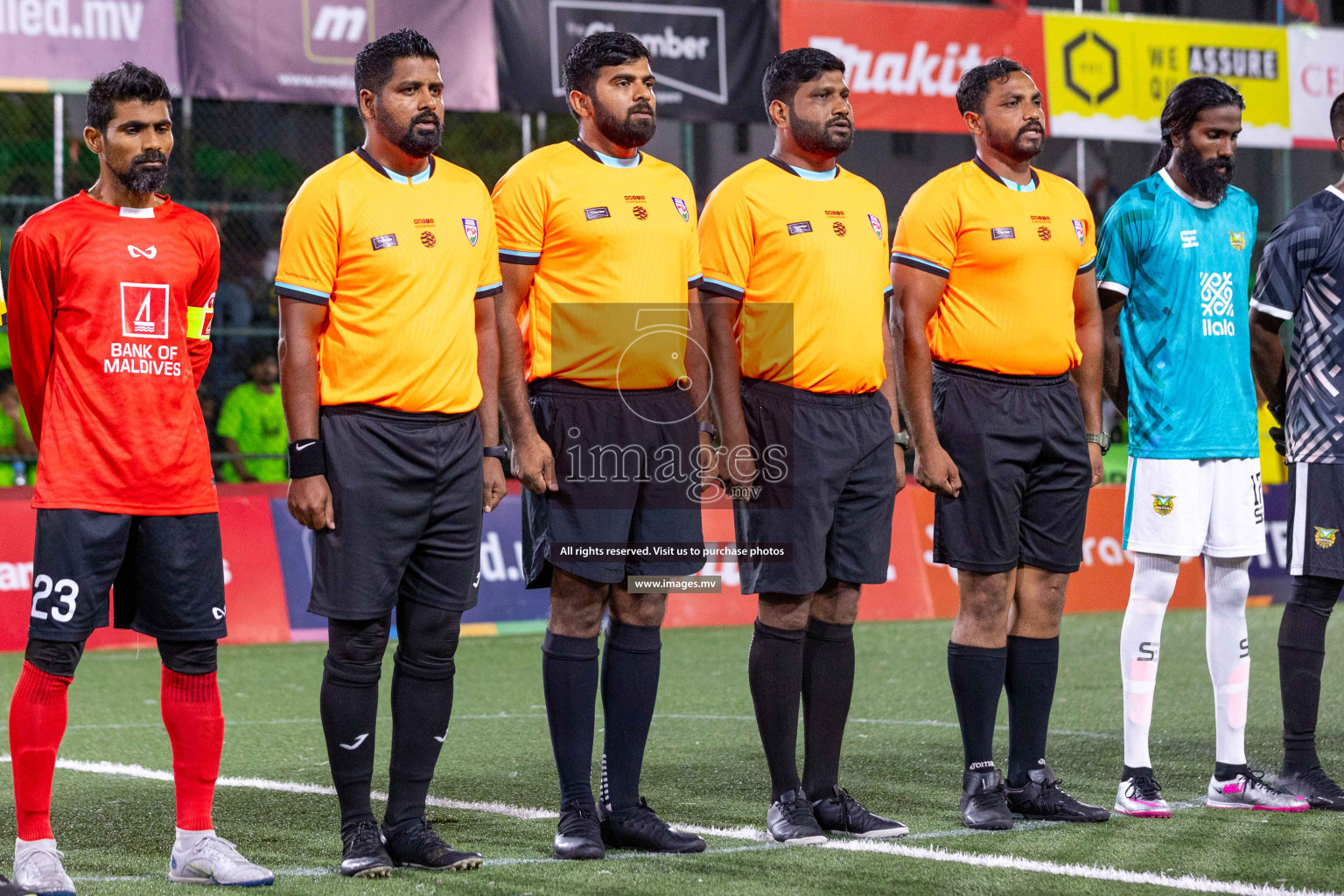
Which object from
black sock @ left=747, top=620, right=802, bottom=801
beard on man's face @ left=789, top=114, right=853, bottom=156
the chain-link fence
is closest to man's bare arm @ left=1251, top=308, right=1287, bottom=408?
beard on man's face @ left=789, top=114, right=853, bottom=156

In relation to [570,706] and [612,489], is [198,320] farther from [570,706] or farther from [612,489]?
[570,706]

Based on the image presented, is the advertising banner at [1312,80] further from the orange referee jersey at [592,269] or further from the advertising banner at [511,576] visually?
the orange referee jersey at [592,269]

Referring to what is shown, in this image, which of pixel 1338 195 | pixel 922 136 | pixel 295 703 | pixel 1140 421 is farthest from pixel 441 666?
pixel 922 136

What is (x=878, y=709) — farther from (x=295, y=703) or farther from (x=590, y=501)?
(x=590, y=501)

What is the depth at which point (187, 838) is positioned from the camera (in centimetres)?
481

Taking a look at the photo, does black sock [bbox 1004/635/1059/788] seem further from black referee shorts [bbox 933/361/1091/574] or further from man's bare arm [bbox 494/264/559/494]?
man's bare arm [bbox 494/264/559/494]

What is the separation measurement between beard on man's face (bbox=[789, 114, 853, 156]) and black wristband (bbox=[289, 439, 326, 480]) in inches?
73.2

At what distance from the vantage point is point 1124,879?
459cm

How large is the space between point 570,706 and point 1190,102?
115 inches

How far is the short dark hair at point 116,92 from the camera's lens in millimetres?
4762

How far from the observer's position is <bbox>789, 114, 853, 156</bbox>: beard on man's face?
17.7ft

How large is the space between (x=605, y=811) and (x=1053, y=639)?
165cm

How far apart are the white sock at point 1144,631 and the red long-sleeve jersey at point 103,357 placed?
3.08 m

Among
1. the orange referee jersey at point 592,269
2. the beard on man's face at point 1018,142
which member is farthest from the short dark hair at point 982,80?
the orange referee jersey at point 592,269
